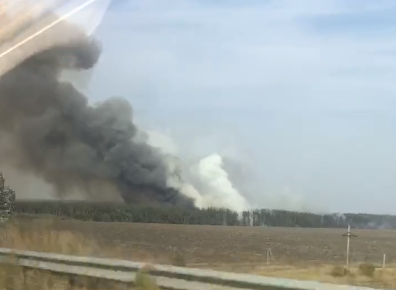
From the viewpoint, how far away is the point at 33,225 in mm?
21531

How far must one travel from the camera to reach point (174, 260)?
1848 cm

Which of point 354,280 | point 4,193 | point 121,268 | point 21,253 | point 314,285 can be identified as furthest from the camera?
point 4,193

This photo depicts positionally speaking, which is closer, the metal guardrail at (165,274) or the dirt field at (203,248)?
the metal guardrail at (165,274)

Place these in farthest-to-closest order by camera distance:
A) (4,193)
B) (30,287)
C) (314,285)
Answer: (4,193) < (30,287) < (314,285)

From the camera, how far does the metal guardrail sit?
8.94 m

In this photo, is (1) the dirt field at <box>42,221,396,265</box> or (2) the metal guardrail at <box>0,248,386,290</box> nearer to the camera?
(2) the metal guardrail at <box>0,248,386,290</box>

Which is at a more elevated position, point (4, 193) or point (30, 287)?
point (4, 193)

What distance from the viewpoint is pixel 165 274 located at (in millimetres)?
10617

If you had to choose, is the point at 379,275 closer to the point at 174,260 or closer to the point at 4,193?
the point at 174,260

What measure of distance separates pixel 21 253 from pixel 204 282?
18.4 ft

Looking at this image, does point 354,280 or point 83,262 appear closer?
point 83,262

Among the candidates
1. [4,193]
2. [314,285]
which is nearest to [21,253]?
[314,285]

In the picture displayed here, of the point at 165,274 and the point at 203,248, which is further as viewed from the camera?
the point at 203,248

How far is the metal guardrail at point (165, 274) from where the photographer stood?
8935 mm
